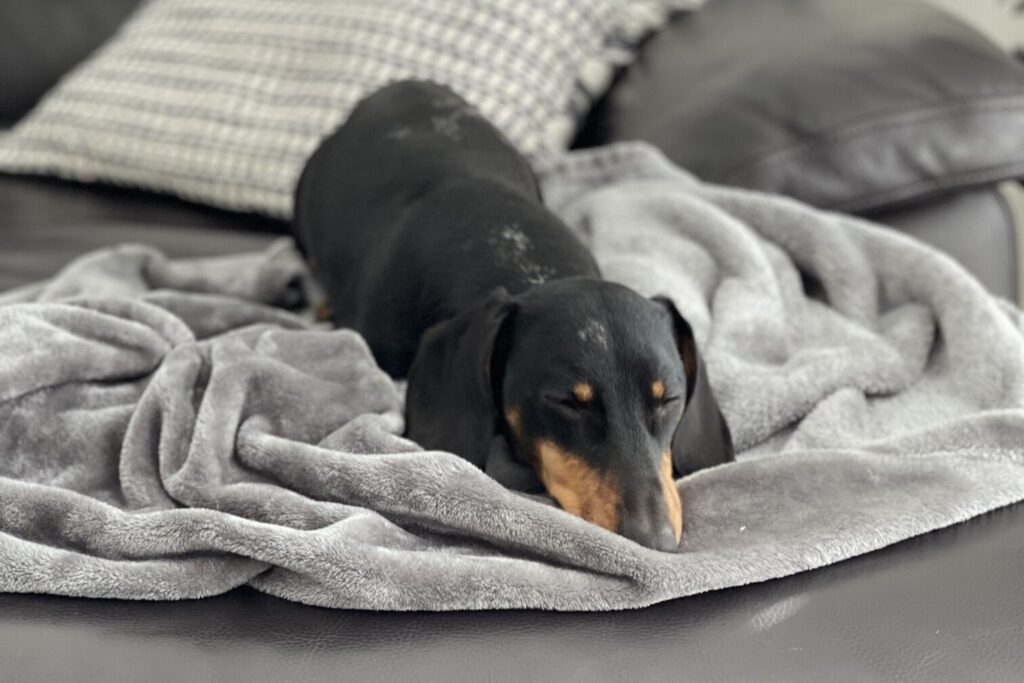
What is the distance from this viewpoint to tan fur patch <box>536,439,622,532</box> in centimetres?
116

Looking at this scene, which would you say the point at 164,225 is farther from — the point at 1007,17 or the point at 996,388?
the point at 1007,17

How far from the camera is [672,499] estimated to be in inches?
47.0

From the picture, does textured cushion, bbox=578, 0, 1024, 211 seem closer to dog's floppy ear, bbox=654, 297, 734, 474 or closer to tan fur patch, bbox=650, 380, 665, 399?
dog's floppy ear, bbox=654, 297, 734, 474

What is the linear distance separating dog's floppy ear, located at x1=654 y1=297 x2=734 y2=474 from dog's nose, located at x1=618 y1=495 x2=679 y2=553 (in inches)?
6.5

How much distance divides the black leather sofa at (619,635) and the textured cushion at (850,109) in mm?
792

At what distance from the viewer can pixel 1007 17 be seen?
2.44 meters

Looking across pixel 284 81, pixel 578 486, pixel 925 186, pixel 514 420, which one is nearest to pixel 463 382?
pixel 514 420

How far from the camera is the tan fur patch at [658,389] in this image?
1243 mm

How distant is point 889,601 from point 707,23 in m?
1.46

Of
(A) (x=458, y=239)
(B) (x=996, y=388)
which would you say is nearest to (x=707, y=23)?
(A) (x=458, y=239)

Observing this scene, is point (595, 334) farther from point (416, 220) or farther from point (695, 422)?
point (416, 220)

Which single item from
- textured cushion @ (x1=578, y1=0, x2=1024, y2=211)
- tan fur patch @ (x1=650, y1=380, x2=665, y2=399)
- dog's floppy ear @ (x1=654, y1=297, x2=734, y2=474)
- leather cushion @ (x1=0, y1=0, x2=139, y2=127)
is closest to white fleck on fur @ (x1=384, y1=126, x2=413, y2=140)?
textured cushion @ (x1=578, y1=0, x2=1024, y2=211)

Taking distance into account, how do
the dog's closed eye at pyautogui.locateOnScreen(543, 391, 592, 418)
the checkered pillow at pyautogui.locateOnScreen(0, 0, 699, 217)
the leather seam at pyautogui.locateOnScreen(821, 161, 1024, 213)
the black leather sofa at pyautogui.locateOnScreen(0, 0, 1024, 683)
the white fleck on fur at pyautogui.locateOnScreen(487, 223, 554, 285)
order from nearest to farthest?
the black leather sofa at pyautogui.locateOnScreen(0, 0, 1024, 683) → the dog's closed eye at pyautogui.locateOnScreen(543, 391, 592, 418) → the white fleck on fur at pyautogui.locateOnScreen(487, 223, 554, 285) → the leather seam at pyautogui.locateOnScreen(821, 161, 1024, 213) → the checkered pillow at pyautogui.locateOnScreen(0, 0, 699, 217)

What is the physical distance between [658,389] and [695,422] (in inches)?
Result: 3.9
